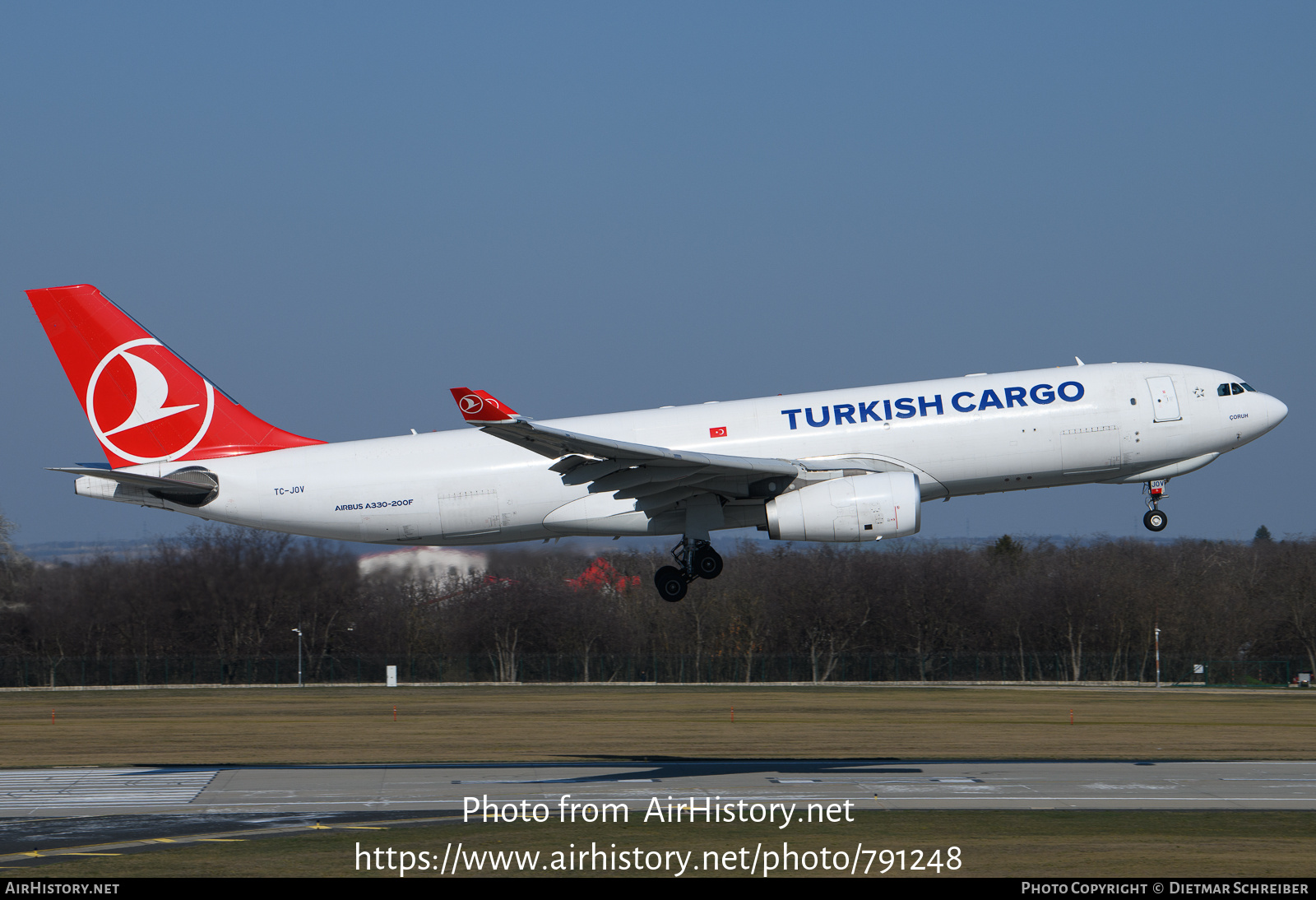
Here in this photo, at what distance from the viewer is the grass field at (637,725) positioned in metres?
44.6

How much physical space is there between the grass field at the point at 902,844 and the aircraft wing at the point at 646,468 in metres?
7.52

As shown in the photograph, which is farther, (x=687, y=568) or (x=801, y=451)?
(x=687, y=568)

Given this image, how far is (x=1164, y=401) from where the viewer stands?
31.2 meters

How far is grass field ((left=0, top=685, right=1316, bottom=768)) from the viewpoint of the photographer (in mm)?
44625

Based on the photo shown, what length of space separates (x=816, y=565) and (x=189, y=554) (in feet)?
204

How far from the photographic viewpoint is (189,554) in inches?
1758

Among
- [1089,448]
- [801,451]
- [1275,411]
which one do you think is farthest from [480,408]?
[1275,411]

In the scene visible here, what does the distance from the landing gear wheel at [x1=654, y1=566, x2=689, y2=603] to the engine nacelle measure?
2858 mm

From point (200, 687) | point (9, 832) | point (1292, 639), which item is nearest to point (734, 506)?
point (9, 832)

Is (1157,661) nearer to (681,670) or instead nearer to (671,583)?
(681,670)

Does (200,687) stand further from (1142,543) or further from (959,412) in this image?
(1142,543)

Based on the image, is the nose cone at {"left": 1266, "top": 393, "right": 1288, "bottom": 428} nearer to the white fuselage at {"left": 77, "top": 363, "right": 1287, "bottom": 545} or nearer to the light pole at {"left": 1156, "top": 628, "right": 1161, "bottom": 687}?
the white fuselage at {"left": 77, "top": 363, "right": 1287, "bottom": 545}

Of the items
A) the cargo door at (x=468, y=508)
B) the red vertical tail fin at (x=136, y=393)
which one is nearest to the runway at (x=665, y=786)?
the cargo door at (x=468, y=508)

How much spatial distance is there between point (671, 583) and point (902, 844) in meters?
9.66
